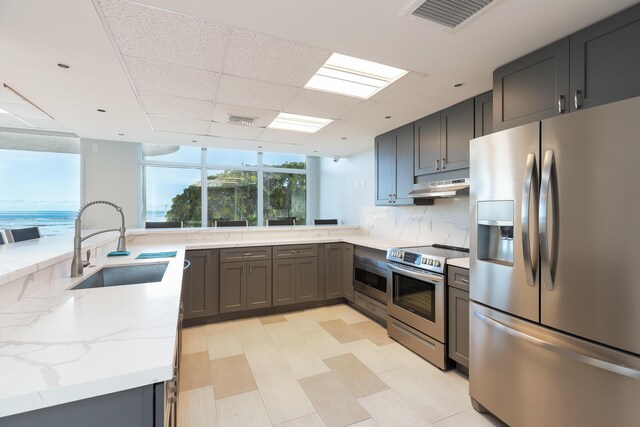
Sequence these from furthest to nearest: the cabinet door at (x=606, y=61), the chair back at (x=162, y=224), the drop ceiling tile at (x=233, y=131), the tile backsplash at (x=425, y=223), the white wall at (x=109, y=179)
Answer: the white wall at (x=109, y=179) < the chair back at (x=162, y=224) < the drop ceiling tile at (x=233, y=131) < the tile backsplash at (x=425, y=223) < the cabinet door at (x=606, y=61)

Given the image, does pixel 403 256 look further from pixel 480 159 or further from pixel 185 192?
pixel 185 192

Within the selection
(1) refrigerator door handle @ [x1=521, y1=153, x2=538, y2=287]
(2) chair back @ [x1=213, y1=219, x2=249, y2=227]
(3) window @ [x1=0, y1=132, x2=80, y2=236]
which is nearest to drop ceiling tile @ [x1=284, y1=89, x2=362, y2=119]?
(1) refrigerator door handle @ [x1=521, y1=153, x2=538, y2=287]

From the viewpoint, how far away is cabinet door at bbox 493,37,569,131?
5.63 feet

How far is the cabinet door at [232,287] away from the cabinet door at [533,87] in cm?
301

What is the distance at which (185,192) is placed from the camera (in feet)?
19.8

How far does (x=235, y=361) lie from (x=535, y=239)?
97.8 inches

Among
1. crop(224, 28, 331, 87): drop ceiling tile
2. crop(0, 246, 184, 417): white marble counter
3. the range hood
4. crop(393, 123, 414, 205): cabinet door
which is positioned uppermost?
crop(224, 28, 331, 87): drop ceiling tile

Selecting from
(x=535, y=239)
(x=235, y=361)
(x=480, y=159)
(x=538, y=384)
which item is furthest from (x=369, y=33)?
(x=235, y=361)

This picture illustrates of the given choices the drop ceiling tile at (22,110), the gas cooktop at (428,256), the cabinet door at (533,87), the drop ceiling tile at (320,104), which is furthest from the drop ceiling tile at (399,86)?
the drop ceiling tile at (22,110)

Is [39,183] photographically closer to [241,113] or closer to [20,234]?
[20,234]

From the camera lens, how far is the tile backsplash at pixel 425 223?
124 inches

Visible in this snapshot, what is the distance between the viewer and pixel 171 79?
232 cm

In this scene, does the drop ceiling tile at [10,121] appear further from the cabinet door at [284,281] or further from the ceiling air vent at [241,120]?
the cabinet door at [284,281]

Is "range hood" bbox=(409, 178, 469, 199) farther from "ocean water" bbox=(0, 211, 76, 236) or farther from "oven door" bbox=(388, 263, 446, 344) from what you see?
"ocean water" bbox=(0, 211, 76, 236)
